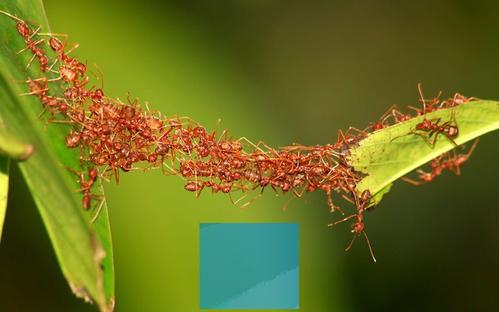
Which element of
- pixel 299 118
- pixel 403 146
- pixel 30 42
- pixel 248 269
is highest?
pixel 299 118

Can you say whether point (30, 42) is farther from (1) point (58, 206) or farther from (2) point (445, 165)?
(2) point (445, 165)

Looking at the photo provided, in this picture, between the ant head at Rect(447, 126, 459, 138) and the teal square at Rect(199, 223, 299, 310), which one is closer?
the ant head at Rect(447, 126, 459, 138)

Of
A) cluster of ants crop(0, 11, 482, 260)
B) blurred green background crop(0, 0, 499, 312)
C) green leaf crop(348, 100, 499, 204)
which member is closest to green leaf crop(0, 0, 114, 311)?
cluster of ants crop(0, 11, 482, 260)

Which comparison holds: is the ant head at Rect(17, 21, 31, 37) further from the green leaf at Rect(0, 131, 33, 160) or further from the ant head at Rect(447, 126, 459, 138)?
the ant head at Rect(447, 126, 459, 138)

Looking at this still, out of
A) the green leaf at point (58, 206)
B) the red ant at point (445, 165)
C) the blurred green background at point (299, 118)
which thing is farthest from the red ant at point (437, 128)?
the blurred green background at point (299, 118)

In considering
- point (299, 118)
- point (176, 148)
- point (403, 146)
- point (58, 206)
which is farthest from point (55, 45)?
point (299, 118)

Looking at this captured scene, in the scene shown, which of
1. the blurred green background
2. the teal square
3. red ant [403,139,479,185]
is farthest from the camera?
the blurred green background

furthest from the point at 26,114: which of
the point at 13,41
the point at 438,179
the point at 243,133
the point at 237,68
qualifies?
the point at 438,179
